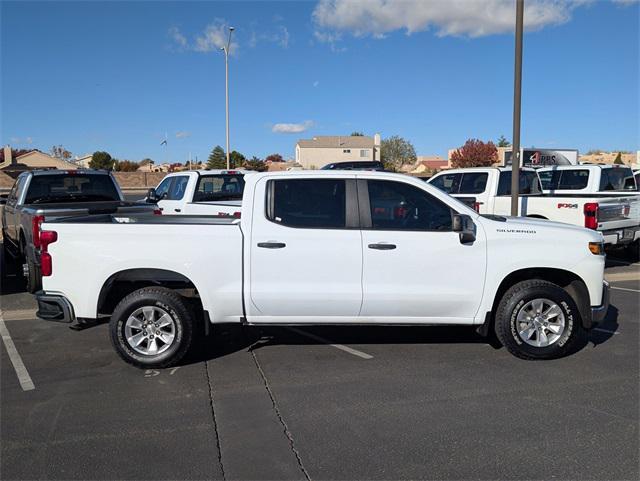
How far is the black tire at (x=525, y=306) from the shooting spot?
5.57 meters

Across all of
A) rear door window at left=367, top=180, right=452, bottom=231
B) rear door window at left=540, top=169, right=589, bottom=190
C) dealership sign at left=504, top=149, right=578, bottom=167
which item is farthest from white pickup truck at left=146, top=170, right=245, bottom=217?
dealership sign at left=504, top=149, right=578, bottom=167

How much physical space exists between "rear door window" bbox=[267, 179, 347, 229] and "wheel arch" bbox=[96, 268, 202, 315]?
42.5 inches

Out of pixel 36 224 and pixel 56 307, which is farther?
pixel 36 224

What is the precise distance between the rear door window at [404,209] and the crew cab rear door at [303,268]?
269 mm

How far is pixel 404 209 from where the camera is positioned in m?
5.68

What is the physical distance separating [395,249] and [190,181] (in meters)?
6.65

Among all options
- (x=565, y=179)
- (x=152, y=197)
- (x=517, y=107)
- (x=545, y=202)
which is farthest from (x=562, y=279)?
(x=152, y=197)

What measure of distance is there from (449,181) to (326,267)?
850cm

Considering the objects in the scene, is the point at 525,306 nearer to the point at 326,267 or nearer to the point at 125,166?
the point at 326,267

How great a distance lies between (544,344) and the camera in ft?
18.6

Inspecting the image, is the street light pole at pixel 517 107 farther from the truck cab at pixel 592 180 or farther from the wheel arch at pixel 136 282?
the wheel arch at pixel 136 282

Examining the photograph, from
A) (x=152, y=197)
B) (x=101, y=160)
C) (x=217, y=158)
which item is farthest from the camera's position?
(x=101, y=160)

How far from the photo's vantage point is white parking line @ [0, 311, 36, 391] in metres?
5.16

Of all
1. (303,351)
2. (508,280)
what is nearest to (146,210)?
(303,351)
